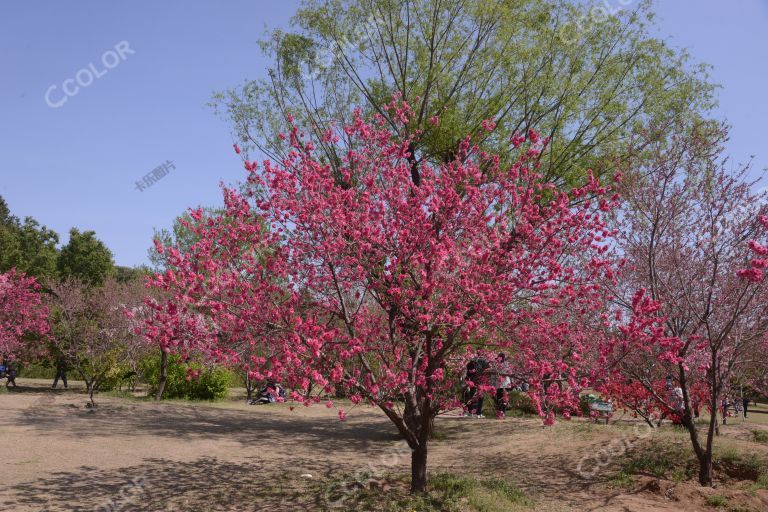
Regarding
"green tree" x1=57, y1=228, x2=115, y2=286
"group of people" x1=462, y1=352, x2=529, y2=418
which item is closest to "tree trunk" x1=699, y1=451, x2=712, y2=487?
"group of people" x1=462, y1=352, x2=529, y2=418

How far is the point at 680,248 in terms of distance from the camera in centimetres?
930

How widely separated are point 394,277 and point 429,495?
2.94 m

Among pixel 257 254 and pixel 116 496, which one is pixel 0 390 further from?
pixel 257 254

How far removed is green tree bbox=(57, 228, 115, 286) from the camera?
42.9 metres

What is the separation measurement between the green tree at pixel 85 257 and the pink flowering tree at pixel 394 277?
133ft

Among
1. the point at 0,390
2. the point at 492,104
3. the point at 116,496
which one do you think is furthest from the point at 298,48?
the point at 0,390

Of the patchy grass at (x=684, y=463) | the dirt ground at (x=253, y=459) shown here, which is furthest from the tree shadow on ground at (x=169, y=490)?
the patchy grass at (x=684, y=463)

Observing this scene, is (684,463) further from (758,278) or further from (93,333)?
(93,333)

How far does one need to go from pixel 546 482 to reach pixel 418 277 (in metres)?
4.47

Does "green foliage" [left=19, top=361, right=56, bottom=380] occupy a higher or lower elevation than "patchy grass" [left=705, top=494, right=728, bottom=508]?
higher

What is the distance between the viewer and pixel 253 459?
9.85 m

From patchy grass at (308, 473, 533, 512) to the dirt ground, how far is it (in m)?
0.29

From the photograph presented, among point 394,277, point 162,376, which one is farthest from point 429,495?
point 162,376

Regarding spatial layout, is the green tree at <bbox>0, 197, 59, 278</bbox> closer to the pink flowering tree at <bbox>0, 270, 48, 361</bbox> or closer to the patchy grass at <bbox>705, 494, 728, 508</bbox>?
the pink flowering tree at <bbox>0, 270, 48, 361</bbox>
